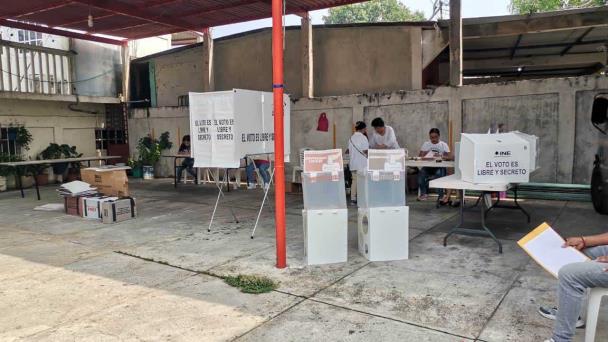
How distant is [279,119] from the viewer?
4594 mm

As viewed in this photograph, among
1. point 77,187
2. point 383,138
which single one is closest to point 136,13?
point 77,187

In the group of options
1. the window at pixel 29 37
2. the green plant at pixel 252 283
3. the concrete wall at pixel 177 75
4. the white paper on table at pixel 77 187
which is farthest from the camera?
the window at pixel 29 37

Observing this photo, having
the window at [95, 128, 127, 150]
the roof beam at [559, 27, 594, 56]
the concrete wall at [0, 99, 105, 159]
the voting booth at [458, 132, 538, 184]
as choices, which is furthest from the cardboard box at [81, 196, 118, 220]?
the roof beam at [559, 27, 594, 56]

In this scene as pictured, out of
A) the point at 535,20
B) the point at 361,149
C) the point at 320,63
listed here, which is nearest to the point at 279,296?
the point at 361,149

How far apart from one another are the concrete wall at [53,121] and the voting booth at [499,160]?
12264 mm

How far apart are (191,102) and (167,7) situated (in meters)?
6.26

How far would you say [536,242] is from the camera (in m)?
2.96

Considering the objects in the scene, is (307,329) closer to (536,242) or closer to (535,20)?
(536,242)

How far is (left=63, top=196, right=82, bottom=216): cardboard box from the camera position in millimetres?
7895

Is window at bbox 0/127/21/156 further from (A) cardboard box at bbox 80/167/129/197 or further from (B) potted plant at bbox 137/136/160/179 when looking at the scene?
(A) cardboard box at bbox 80/167/129/197

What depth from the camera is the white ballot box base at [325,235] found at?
4.73 meters

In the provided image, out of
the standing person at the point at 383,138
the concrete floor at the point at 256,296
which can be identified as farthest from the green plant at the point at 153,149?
the standing person at the point at 383,138

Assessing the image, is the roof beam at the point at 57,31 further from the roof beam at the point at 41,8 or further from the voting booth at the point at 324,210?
the voting booth at the point at 324,210

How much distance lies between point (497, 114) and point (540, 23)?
284 centimetres
